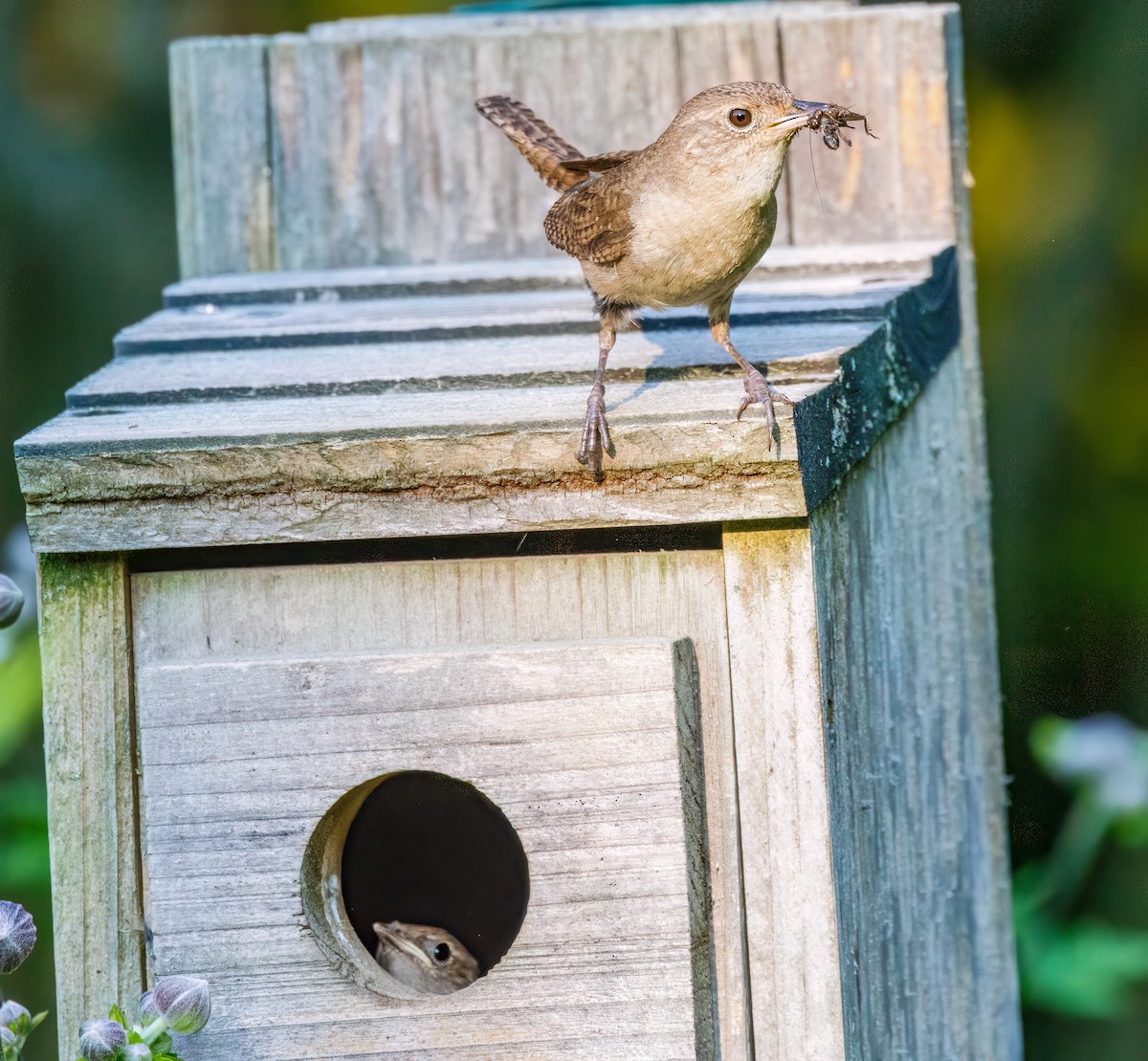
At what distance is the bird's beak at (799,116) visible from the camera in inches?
76.4

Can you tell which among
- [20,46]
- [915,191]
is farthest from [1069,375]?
[20,46]

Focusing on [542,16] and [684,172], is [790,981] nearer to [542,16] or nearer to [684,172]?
[684,172]

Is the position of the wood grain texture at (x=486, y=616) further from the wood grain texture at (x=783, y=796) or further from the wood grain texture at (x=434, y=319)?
the wood grain texture at (x=434, y=319)

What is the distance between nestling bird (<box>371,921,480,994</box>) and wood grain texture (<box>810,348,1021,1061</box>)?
1.64 ft

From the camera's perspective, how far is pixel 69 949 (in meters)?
1.72

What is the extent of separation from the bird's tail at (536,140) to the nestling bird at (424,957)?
1.07 m

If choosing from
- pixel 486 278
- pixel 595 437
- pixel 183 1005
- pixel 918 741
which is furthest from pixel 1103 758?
pixel 183 1005

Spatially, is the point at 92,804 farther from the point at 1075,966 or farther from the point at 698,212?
the point at 1075,966

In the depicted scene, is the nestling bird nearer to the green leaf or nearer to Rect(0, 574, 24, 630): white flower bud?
Rect(0, 574, 24, 630): white flower bud

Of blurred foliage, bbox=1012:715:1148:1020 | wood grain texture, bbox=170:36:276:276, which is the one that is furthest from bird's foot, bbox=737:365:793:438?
blurred foliage, bbox=1012:715:1148:1020

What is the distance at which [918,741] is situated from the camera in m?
2.40

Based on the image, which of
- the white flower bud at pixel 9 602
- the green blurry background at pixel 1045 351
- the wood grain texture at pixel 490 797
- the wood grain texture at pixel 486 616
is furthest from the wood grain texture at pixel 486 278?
the green blurry background at pixel 1045 351

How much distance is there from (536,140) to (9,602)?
1271 millimetres

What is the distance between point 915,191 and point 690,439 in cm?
135
